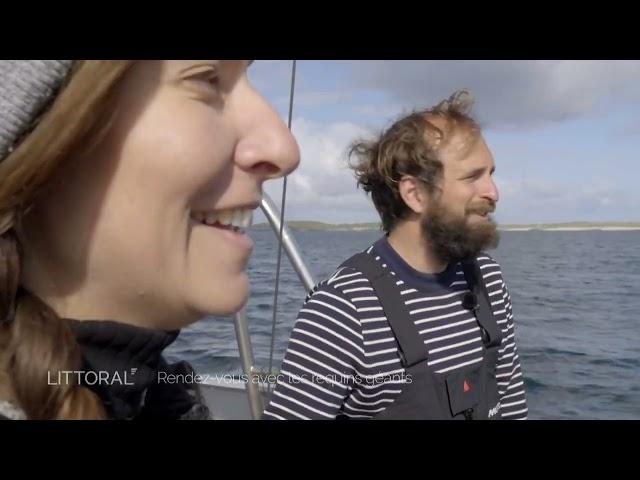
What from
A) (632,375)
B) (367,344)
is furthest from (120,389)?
(632,375)

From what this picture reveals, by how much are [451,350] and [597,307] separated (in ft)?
31.2

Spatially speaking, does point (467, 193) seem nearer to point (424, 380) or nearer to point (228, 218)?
point (424, 380)

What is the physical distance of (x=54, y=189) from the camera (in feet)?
2.41

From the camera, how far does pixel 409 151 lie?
2.32 m

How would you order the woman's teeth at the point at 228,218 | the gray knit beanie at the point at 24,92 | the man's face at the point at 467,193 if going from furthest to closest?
1. the man's face at the point at 467,193
2. the woman's teeth at the point at 228,218
3. the gray knit beanie at the point at 24,92

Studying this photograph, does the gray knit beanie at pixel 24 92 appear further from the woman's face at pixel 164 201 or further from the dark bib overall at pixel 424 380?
the dark bib overall at pixel 424 380

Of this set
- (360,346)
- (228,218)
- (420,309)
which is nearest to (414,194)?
(420,309)

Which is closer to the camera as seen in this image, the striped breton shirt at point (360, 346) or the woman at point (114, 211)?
the woman at point (114, 211)

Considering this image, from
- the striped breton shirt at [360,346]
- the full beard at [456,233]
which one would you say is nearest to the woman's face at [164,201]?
the striped breton shirt at [360,346]

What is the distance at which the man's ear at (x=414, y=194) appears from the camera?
7.48 feet

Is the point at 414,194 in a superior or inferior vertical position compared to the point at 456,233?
superior

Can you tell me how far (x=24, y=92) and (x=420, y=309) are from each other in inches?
58.1

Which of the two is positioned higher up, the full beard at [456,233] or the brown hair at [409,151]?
the brown hair at [409,151]
